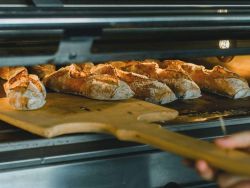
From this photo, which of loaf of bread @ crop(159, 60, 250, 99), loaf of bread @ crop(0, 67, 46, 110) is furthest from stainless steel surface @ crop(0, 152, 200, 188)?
loaf of bread @ crop(159, 60, 250, 99)

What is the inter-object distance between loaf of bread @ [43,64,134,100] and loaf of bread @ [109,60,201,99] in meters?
0.37

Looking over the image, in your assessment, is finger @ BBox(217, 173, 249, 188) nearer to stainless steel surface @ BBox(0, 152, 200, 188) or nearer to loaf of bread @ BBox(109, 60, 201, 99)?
stainless steel surface @ BBox(0, 152, 200, 188)

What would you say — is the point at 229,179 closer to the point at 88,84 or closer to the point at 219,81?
the point at 88,84

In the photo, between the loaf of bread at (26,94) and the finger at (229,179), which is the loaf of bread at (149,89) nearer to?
the loaf of bread at (26,94)

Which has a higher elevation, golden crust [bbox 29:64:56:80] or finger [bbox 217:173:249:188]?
golden crust [bbox 29:64:56:80]

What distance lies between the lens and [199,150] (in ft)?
5.09

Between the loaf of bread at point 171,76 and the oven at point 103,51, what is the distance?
0.46 meters

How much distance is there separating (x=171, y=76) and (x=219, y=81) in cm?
29

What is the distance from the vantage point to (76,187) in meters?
2.04

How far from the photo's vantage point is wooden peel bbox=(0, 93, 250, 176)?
153 cm

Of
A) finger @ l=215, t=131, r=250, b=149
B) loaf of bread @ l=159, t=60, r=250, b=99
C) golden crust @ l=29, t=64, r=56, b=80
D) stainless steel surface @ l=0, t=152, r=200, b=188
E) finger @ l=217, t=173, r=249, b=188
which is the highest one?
finger @ l=215, t=131, r=250, b=149

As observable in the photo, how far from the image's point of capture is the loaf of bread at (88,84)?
2.54 meters

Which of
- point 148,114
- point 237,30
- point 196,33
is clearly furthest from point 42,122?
point 237,30

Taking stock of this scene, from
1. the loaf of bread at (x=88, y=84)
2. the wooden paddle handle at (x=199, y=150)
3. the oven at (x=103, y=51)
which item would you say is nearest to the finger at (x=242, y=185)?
the wooden paddle handle at (x=199, y=150)
